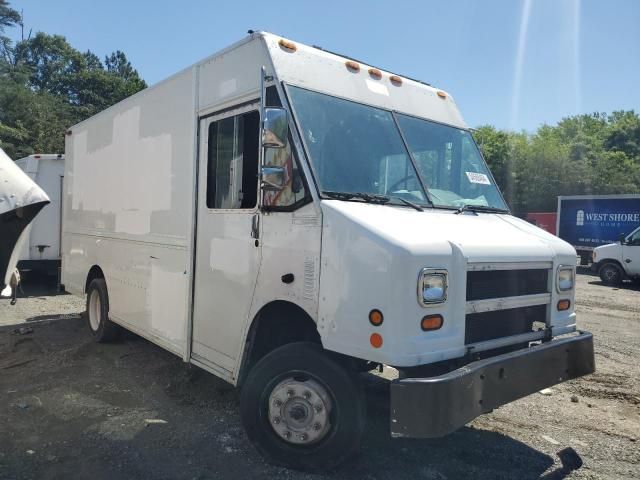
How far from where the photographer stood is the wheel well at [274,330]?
3.96 m

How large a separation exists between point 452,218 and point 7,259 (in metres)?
3.46

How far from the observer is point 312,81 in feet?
13.2

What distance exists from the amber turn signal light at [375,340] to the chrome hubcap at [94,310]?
5.08m

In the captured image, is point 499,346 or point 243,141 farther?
point 243,141

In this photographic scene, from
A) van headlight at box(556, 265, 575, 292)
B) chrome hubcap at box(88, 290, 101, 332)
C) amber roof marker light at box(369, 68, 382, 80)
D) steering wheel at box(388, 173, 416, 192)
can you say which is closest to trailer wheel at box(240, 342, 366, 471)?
steering wheel at box(388, 173, 416, 192)

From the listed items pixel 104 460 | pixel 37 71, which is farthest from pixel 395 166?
pixel 37 71

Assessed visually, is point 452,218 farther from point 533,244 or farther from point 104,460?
point 104,460

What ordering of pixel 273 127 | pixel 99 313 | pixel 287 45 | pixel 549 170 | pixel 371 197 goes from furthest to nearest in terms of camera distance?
pixel 549 170, pixel 99 313, pixel 287 45, pixel 371 197, pixel 273 127

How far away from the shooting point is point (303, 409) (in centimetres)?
355

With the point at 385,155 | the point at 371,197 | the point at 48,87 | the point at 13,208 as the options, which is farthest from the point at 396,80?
the point at 48,87

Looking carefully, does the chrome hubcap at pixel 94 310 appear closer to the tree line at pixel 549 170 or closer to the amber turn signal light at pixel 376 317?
the amber turn signal light at pixel 376 317

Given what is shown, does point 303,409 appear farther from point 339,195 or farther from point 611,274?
point 611,274

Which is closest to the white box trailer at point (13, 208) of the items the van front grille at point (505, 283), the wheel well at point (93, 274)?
the wheel well at point (93, 274)

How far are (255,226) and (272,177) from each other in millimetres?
591
